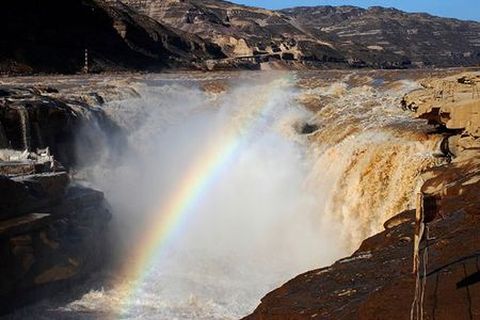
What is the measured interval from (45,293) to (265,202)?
732cm

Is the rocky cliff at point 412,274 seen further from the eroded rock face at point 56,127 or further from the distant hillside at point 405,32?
the distant hillside at point 405,32

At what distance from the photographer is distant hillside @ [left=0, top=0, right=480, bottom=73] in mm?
54531

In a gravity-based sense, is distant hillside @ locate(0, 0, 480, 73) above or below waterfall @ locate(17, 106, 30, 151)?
above

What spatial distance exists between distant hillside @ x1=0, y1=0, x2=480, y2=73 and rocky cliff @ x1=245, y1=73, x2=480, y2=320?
4318 cm

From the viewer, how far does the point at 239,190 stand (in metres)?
20.3

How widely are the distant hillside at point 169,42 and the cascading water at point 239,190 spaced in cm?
2867

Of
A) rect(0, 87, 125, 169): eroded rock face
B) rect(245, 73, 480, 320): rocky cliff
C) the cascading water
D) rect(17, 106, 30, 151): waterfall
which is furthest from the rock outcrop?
rect(245, 73, 480, 320): rocky cliff

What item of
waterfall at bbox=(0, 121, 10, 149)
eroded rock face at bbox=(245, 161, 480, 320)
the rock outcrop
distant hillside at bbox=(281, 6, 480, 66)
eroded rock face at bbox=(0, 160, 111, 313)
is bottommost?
eroded rock face at bbox=(245, 161, 480, 320)

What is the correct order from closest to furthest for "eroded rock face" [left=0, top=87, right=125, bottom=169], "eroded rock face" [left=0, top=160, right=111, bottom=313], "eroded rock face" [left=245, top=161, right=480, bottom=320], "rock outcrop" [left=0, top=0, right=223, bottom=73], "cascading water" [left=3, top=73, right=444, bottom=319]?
1. "eroded rock face" [left=245, top=161, right=480, bottom=320]
2. "eroded rock face" [left=0, top=160, right=111, bottom=313]
3. "cascading water" [left=3, top=73, right=444, bottom=319]
4. "eroded rock face" [left=0, top=87, right=125, bottom=169]
5. "rock outcrop" [left=0, top=0, right=223, bottom=73]

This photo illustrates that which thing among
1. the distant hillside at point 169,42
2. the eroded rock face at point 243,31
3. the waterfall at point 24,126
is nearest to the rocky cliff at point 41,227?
the waterfall at point 24,126

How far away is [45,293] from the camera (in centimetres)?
1398

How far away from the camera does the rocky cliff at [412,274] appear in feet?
21.2

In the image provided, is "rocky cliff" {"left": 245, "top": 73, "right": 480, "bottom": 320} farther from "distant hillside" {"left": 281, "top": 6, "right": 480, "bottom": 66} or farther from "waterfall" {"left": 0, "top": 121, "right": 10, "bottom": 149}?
"distant hillside" {"left": 281, "top": 6, "right": 480, "bottom": 66}

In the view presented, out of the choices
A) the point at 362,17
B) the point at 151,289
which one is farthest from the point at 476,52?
the point at 151,289
